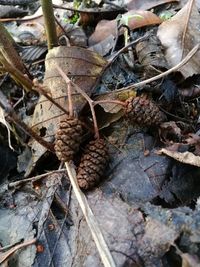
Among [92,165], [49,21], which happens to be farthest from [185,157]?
[49,21]

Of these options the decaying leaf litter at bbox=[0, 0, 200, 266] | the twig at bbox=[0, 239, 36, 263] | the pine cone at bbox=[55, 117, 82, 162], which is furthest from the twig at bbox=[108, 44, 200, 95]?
the twig at bbox=[0, 239, 36, 263]

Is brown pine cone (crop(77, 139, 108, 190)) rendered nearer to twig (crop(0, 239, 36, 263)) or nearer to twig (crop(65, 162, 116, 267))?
twig (crop(65, 162, 116, 267))

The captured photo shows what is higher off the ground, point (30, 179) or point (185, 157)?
point (185, 157)

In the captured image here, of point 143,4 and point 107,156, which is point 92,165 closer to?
point 107,156

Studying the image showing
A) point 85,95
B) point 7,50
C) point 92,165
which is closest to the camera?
point 92,165

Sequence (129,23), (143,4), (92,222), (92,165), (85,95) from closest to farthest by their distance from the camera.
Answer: (92,222) < (92,165) < (85,95) < (129,23) < (143,4)

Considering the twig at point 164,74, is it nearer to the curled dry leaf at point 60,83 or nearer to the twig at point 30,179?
the curled dry leaf at point 60,83
